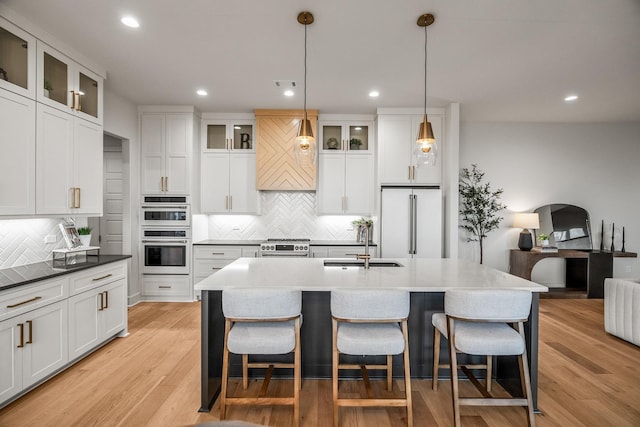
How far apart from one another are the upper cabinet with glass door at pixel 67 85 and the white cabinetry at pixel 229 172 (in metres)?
1.81

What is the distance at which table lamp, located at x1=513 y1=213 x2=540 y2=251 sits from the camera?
17.5 feet

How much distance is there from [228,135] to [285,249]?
209 centimetres

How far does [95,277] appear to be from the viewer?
123 inches

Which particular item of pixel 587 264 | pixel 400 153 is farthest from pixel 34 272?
pixel 587 264

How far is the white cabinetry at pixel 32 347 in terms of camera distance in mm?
2250

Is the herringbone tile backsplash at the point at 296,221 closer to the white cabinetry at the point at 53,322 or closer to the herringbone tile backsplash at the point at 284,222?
the herringbone tile backsplash at the point at 284,222

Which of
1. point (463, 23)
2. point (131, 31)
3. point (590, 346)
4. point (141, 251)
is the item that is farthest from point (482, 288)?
point (141, 251)

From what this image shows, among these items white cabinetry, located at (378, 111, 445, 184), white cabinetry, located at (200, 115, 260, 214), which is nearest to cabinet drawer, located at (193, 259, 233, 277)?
white cabinetry, located at (200, 115, 260, 214)

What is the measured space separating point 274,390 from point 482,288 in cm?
172

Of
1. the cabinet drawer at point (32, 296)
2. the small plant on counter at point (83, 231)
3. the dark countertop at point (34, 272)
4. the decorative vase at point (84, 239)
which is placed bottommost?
the cabinet drawer at point (32, 296)

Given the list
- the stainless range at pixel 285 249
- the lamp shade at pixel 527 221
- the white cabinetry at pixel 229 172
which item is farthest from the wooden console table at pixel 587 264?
the white cabinetry at pixel 229 172

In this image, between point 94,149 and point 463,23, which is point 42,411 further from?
point 463,23

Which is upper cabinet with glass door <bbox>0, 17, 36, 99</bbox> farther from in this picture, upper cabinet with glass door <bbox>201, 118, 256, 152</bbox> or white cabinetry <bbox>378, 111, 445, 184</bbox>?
white cabinetry <bbox>378, 111, 445, 184</bbox>

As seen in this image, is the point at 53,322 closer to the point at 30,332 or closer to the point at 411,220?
the point at 30,332
